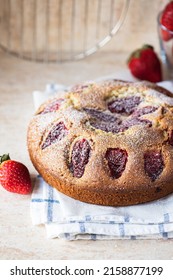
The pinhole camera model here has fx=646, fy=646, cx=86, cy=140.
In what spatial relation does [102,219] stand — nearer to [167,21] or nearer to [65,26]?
[167,21]

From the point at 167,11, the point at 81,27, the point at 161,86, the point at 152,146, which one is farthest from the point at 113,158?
the point at 81,27

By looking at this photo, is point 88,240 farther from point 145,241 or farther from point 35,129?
point 35,129

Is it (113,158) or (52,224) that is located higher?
(113,158)

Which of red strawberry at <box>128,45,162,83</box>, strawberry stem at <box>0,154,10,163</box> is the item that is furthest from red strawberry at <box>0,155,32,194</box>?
red strawberry at <box>128,45,162,83</box>

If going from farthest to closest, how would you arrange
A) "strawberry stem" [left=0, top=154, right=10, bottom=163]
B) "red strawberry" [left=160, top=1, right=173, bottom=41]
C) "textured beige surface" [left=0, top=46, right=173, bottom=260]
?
1. "red strawberry" [left=160, top=1, right=173, bottom=41]
2. "strawberry stem" [left=0, top=154, right=10, bottom=163]
3. "textured beige surface" [left=0, top=46, right=173, bottom=260]

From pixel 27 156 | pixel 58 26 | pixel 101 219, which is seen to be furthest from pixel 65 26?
pixel 101 219

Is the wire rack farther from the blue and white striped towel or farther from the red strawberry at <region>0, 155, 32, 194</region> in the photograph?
the blue and white striped towel

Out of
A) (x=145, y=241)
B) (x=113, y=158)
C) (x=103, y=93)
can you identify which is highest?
(x=103, y=93)
